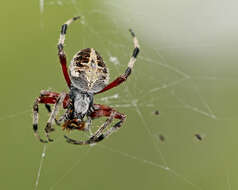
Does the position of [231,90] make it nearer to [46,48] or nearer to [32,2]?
[46,48]

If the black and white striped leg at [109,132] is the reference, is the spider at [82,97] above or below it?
above

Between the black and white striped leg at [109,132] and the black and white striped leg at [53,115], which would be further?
the black and white striped leg at [109,132]

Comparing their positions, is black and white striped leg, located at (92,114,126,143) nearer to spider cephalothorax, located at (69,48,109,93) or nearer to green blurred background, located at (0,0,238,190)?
spider cephalothorax, located at (69,48,109,93)

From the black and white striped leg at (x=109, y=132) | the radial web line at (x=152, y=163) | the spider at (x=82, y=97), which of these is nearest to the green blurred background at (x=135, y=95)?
the radial web line at (x=152, y=163)

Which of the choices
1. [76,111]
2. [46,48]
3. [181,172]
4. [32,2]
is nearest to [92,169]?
[181,172]

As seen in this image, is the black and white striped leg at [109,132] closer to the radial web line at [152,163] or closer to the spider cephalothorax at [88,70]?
the spider cephalothorax at [88,70]

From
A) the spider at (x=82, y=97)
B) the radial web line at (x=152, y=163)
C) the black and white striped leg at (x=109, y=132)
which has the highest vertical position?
the spider at (x=82, y=97)

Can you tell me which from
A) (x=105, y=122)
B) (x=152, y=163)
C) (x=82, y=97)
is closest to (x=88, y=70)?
(x=82, y=97)

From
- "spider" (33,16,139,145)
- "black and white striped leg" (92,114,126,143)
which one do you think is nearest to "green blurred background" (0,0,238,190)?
"spider" (33,16,139,145)
